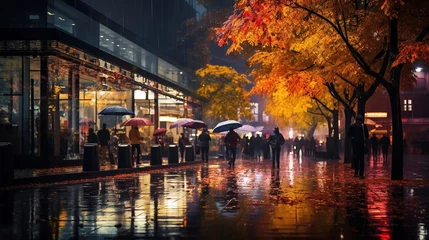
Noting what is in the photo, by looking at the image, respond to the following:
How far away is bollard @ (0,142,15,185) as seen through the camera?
50.9 feet

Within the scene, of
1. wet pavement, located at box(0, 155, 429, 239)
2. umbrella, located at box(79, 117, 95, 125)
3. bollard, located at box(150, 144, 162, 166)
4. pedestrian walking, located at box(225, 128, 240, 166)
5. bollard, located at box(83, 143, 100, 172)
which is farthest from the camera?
umbrella, located at box(79, 117, 95, 125)

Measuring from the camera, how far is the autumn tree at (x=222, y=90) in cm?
5747

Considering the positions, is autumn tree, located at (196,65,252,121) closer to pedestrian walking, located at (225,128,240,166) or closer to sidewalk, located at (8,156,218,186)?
pedestrian walking, located at (225,128,240,166)

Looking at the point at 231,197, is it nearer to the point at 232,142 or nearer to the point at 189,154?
the point at 232,142

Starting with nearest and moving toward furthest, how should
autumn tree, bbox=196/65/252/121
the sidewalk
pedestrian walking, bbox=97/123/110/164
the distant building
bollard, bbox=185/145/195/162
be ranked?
the sidewalk
pedestrian walking, bbox=97/123/110/164
bollard, bbox=185/145/195/162
autumn tree, bbox=196/65/252/121
the distant building

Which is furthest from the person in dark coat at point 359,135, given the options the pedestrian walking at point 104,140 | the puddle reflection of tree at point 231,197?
the pedestrian walking at point 104,140

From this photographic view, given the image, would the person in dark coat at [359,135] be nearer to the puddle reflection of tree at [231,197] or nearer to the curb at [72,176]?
the puddle reflection of tree at [231,197]

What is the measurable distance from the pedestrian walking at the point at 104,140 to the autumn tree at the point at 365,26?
932 centimetres

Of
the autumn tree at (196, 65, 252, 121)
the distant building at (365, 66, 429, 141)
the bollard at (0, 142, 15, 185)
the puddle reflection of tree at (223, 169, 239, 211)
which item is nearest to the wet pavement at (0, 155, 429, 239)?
the puddle reflection of tree at (223, 169, 239, 211)

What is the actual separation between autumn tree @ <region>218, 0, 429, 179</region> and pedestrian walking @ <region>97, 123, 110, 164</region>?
9.32 meters

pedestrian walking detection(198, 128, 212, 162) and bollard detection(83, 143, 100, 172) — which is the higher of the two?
pedestrian walking detection(198, 128, 212, 162)

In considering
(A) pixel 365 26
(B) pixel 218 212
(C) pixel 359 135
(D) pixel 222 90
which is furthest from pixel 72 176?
(D) pixel 222 90

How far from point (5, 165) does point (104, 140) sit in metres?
10.7

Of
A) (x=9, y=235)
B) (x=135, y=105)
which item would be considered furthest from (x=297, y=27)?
(x=135, y=105)
